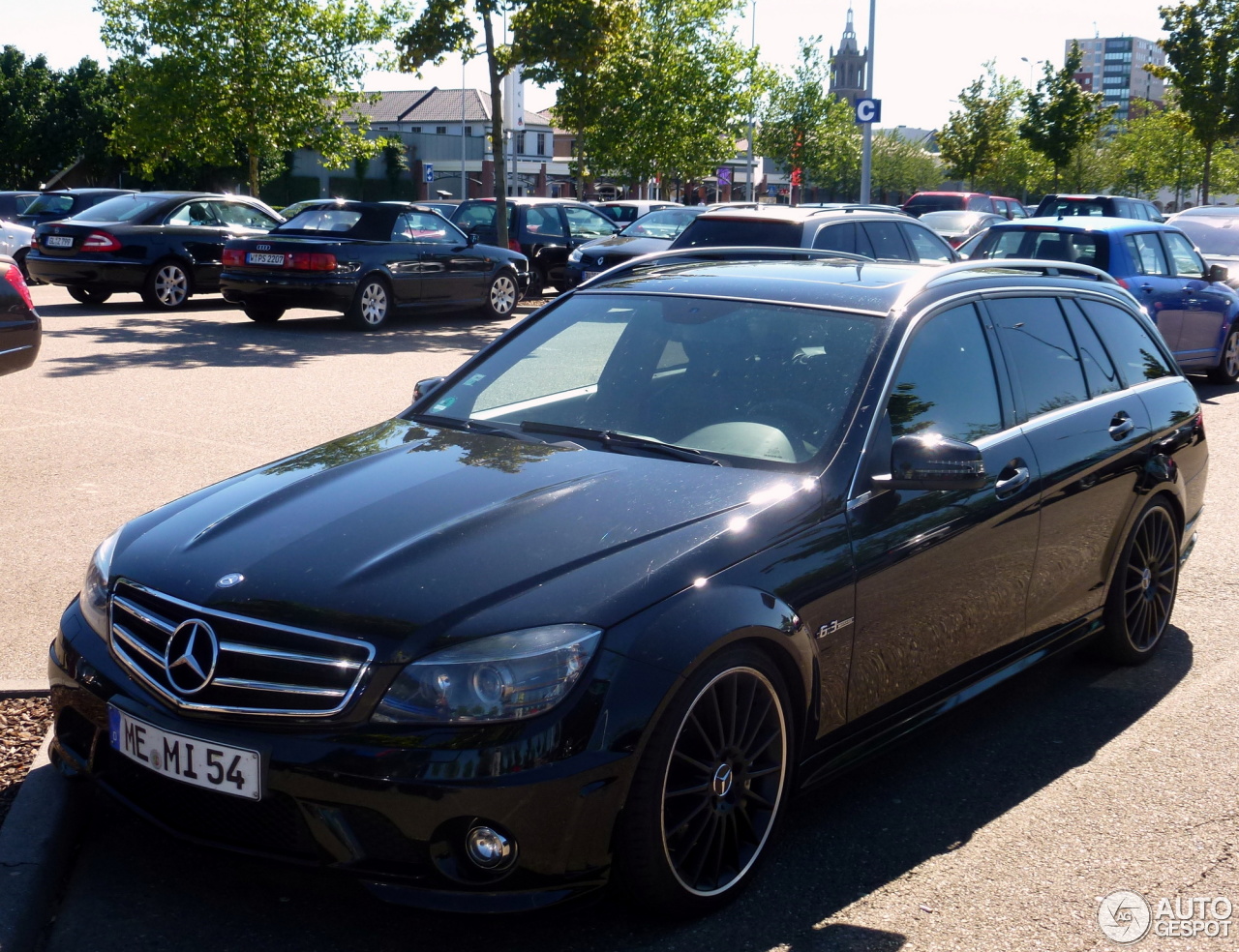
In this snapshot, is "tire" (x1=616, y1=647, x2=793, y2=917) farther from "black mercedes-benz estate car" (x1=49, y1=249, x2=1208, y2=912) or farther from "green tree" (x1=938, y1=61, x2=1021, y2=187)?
"green tree" (x1=938, y1=61, x2=1021, y2=187)

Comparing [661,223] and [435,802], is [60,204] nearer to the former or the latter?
[661,223]

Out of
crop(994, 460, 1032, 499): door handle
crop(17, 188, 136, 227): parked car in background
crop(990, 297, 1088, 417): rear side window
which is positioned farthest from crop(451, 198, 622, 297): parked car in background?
crop(994, 460, 1032, 499): door handle

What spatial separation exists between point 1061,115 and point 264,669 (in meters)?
48.5

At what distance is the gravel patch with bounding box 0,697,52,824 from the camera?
3.84 metres

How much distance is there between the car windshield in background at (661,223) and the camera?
20.2m

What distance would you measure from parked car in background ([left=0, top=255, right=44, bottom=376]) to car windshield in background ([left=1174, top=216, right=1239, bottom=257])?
16031 millimetres

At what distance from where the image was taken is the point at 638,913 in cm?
321

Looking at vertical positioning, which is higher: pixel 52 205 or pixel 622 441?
pixel 52 205

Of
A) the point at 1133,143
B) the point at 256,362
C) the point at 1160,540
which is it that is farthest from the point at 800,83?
the point at 1160,540

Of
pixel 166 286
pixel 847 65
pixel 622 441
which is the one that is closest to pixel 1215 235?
pixel 166 286

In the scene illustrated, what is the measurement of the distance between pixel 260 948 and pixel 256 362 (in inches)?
426

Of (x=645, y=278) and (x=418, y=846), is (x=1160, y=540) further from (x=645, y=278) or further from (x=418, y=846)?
(x=418, y=846)

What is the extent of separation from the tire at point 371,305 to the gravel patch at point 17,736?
40.5 ft

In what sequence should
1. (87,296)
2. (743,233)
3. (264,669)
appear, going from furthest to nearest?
(87,296), (743,233), (264,669)
